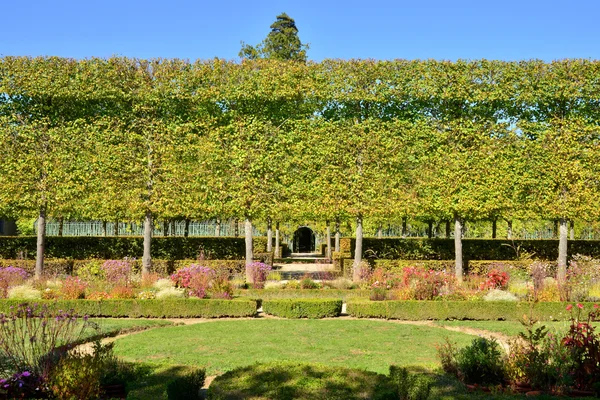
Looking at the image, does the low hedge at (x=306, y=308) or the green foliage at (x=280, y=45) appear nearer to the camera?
the low hedge at (x=306, y=308)

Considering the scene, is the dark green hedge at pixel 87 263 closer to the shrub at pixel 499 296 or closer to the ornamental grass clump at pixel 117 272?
the ornamental grass clump at pixel 117 272

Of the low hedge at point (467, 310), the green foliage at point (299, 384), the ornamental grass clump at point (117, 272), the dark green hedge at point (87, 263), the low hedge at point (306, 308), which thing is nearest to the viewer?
the green foliage at point (299, 384)

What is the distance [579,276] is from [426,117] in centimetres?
732

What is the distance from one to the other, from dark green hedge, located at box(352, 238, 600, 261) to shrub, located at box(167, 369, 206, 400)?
14.5 metres

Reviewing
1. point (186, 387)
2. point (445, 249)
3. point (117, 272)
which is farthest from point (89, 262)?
point (186, 387)

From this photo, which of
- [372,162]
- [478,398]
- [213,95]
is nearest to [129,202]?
[213,95]

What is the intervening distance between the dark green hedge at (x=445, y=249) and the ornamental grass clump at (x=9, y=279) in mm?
11747

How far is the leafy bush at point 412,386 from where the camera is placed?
18.4ft

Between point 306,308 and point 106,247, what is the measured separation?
437 inches

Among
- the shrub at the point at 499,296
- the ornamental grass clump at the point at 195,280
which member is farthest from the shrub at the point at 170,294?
the shrub at the point at 499,296

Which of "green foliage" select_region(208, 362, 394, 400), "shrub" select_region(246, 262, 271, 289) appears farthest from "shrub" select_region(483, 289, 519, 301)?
"green foliage" select_region(208, 362, 394, 400)

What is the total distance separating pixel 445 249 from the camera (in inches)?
834

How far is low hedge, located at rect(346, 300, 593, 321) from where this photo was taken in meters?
12.6

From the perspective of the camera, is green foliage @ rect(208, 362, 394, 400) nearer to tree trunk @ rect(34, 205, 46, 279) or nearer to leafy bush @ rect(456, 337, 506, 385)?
leafy bush @ rect(456, 337, 506, 385)
